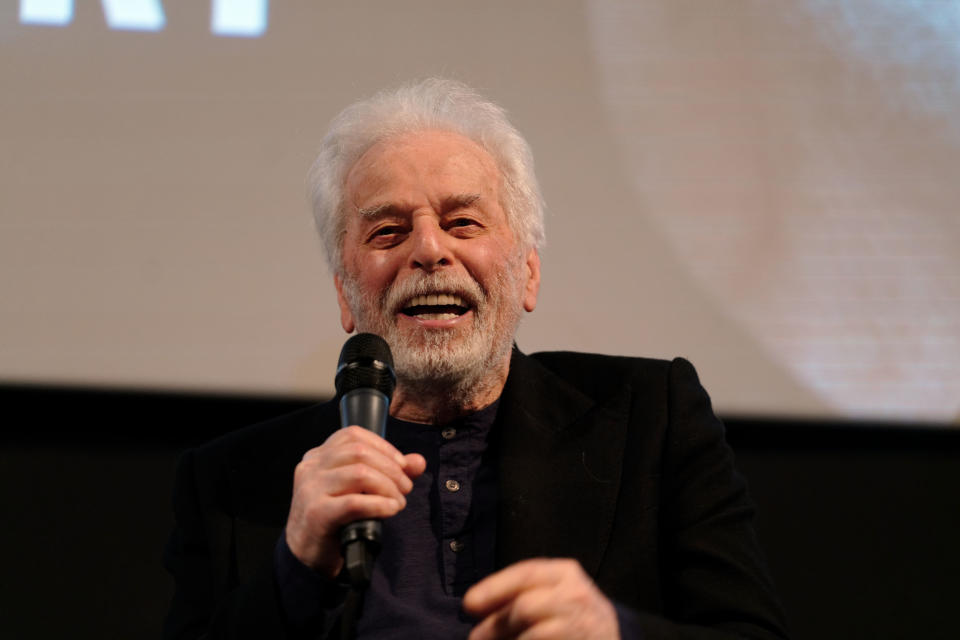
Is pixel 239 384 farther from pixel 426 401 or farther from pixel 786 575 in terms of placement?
pixel 786 575

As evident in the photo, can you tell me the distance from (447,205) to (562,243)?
749 mm

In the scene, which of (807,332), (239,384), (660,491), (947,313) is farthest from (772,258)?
(239,384)

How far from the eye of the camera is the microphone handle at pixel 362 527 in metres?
1.27

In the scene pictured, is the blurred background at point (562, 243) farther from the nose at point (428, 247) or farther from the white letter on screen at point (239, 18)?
the nose at point (428, 247)

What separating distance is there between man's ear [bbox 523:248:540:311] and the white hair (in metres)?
0.03

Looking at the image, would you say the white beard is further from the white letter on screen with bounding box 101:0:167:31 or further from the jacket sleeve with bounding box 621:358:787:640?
the white letter on screen with bounding box 101:0:167:31

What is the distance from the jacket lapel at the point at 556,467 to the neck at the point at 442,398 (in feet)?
0.15

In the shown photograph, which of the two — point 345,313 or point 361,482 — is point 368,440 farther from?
point 345,313

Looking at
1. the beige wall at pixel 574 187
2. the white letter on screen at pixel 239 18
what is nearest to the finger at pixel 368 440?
the beige wall at pixel 574 187

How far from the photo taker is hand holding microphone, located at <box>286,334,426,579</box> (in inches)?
51.4

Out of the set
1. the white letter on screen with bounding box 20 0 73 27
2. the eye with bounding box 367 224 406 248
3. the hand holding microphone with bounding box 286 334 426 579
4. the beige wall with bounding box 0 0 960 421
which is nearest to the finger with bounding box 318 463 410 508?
the hand holding microphone with bounding box 286 334 426 579

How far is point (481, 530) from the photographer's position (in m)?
1.87

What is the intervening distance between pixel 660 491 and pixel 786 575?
43.1 inches

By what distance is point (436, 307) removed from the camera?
1.98 m
